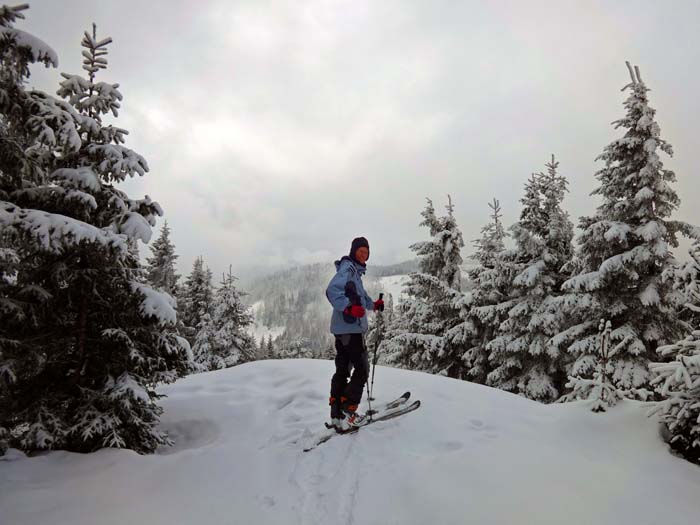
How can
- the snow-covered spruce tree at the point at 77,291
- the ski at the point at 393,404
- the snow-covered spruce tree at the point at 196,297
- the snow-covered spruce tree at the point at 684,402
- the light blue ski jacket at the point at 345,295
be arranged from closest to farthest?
the snow-covered spruce tree at the point at 684,402 → the snow-covered spruce tree at the point at 77,291 → the light blue ski jacket at the point at 345,295 → the ski at the point at 393,404 → the snow-covered spruce tree at the point at 196,297

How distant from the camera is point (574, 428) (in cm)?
517

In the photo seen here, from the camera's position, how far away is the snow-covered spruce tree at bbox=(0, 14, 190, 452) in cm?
450

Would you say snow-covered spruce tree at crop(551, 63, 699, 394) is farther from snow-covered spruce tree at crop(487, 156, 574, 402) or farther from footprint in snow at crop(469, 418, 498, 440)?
footprint in snow at crop(469, 418, 498, 440)

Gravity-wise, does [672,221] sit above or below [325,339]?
above

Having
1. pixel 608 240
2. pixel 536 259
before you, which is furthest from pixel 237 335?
pixel 608 240

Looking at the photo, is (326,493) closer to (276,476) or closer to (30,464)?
(276,476)

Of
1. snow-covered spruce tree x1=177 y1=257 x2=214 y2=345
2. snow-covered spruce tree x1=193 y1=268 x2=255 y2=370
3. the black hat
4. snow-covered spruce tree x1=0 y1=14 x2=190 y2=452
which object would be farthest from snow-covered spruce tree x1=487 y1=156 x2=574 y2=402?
snow-covered spruce tree x1=177 y1=257 x2=214 y2=345

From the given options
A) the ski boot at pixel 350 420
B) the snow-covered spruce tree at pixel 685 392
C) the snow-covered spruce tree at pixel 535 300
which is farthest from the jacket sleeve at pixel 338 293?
the snow-covered spruce tree at pixel 535 300

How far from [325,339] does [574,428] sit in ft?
576

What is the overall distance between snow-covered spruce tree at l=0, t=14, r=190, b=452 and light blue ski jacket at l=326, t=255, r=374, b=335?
2499 millimetres

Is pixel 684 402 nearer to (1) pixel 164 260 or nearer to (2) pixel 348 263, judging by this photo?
(2) pixel 348 263

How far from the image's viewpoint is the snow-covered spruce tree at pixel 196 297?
3055cm

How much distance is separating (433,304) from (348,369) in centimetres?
→ 1598

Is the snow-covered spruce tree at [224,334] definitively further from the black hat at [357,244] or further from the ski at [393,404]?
the black hat at [357,244]
